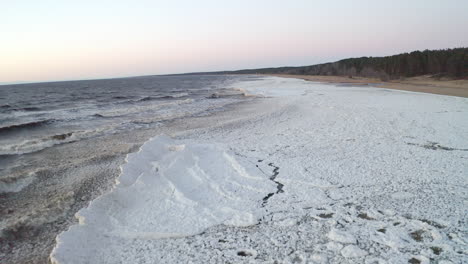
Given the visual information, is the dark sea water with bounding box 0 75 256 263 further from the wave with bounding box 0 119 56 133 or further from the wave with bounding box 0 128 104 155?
the wave with bounding box 0 119 56 133

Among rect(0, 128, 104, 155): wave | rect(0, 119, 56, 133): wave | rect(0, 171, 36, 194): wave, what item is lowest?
rect(0, 171, 36, 194): wave

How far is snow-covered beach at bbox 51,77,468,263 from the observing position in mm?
4555

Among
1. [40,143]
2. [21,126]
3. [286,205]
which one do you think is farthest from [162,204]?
[21,126]

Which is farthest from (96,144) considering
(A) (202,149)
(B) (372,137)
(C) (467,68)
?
(C) (467,68)

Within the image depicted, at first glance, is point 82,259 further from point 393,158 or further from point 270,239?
point 393,158

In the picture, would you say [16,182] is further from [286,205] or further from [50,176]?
[286,205]

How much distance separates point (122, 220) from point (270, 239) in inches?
116

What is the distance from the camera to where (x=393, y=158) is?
8406 mm

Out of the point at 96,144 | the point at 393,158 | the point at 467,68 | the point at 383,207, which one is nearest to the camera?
the point at 383,207

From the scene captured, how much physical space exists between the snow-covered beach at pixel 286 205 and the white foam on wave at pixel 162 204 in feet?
0.08

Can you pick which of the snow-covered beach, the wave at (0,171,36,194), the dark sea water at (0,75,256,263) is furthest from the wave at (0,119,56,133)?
the snow-covered beach

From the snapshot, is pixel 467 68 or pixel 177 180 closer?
pixel 177 180

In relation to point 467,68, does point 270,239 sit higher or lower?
lower

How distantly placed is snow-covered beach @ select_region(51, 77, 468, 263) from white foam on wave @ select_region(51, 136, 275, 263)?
0.02 meters
